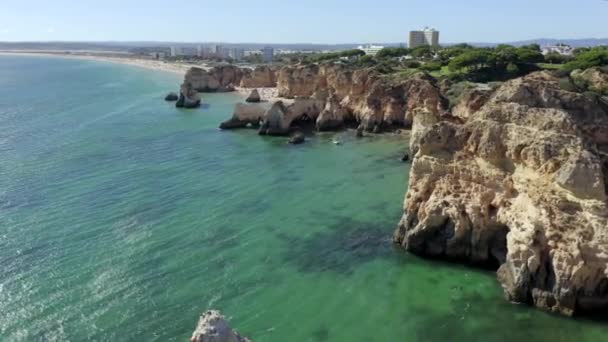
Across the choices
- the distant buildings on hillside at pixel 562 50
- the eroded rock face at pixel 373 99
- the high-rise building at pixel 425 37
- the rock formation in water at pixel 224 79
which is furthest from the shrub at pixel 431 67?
the high-rise building at pixel 425 37

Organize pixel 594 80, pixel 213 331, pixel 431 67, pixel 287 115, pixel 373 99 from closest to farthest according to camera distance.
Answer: pixel 213 331 < pixel 594 80 < pixel 373 99 < pixel 287 115 < pixel 431 67

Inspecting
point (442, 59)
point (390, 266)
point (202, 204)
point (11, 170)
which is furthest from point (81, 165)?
point (442, 59)

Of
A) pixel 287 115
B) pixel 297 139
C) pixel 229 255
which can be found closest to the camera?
pixel 229 255

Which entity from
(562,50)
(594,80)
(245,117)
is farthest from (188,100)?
(562,50)

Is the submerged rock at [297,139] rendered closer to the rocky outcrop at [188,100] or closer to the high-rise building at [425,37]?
the rocky outcrop at [188,100]

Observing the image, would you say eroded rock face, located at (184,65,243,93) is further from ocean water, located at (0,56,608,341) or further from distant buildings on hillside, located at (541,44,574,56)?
distant buildings on hillside, located at (541,44,574,56)

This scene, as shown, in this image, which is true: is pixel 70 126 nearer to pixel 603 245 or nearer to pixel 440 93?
pixel 440 93

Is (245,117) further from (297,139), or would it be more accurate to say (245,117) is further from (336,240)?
(336,240)
